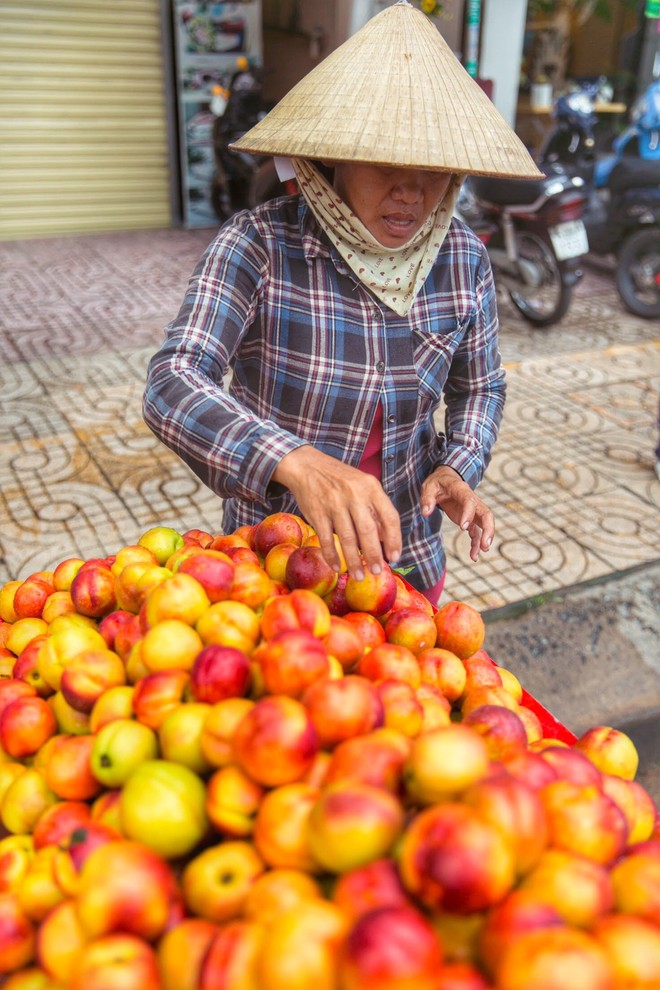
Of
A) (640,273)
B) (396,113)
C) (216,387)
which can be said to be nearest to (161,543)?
(216,387)

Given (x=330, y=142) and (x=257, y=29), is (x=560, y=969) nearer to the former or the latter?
(x=330, y=142)

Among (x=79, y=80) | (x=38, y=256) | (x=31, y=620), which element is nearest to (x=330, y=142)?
(x=31, y=620)

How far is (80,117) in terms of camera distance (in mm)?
Result: 9461

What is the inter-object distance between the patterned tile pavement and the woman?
1562 millimetres

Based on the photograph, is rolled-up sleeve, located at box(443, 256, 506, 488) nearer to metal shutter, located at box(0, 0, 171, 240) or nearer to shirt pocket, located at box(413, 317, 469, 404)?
shirt pocket, located at box(413, 317, 469, 404)

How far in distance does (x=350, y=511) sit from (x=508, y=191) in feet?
19.6

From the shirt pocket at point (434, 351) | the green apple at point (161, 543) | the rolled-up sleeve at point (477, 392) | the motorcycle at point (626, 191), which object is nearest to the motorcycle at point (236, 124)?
the motorcycle at point (626, 191)

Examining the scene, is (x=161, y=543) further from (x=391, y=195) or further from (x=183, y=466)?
(x=183, y=466)

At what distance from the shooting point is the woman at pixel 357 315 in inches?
65.6

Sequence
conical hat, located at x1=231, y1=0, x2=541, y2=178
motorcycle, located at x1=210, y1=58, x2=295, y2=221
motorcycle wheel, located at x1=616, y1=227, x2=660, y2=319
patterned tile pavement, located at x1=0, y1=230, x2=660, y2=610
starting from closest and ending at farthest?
conical hat, located at x1=231, y1=0, x2=541, y2=178 → patterned tile pavement, located at x1=0, y1=230, x2=660, y2=610 → motorcycle wheel, located at x1=616, y1=227, x2=660, y2=319 → motorcycle, located at x1=210, y1=58, x2=295, y2=221

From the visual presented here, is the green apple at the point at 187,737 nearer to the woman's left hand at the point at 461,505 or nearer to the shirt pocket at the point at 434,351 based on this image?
the woman's left hand at the point at 461,505

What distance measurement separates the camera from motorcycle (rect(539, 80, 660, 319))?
6.98 m

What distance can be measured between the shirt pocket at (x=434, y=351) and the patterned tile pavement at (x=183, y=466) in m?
1.61

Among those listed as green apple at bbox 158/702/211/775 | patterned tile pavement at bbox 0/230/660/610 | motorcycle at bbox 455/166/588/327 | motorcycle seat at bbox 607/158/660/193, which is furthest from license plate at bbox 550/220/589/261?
green apple at bbox 158/702/211/775
